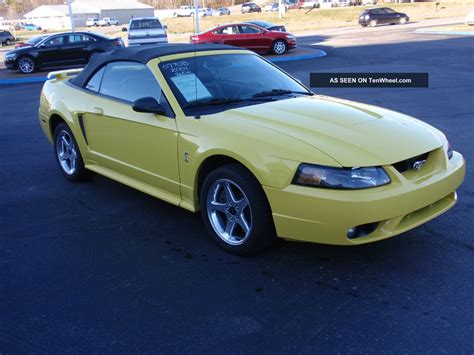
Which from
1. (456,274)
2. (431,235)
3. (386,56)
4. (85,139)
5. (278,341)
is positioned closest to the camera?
(278,341)

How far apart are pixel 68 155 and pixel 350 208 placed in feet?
12.7

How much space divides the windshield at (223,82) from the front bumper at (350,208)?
3.89 feet

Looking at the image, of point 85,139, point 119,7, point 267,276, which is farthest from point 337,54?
point 119,7

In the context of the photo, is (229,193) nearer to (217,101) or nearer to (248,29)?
(217,101)

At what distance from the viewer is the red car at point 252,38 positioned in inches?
874

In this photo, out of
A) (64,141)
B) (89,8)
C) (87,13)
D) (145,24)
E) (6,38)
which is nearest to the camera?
(64,141)

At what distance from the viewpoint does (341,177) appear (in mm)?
3250

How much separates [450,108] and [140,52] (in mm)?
6785

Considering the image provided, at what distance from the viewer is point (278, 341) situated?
2.82 m

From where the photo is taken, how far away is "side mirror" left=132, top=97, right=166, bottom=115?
409 cm

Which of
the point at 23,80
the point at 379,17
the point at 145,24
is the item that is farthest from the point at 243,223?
the point at 379,17

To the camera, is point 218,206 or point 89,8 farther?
point 89,8

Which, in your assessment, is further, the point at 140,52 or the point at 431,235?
the point at 140,52

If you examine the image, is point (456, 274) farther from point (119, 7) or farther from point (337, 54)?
point (119, 7)
